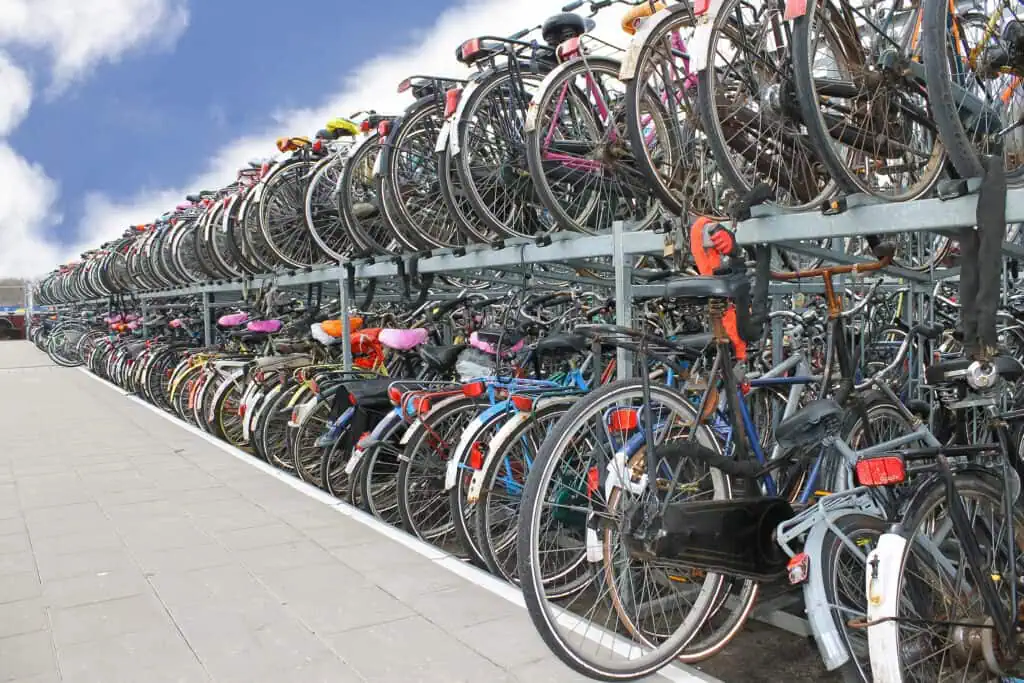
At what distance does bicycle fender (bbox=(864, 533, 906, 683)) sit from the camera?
1.84 m

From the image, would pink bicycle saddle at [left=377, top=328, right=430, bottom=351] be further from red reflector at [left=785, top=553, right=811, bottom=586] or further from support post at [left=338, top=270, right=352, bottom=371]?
red reflector at [left=785, top=553, right=811, bottom=586]

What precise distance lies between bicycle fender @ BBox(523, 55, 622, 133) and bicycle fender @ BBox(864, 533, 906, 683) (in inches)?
83.9

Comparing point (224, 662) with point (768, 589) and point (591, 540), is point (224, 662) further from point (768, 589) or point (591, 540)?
point (768, 589)

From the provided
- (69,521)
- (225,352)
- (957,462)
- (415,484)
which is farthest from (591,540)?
(225,352)

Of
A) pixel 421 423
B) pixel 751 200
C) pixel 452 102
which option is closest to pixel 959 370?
pixel 751 200

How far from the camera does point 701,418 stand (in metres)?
2.43

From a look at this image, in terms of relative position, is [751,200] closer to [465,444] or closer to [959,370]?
[959,370]

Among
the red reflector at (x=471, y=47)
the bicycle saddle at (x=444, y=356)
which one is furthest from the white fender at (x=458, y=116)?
the bicycle saddle at (x=444, y=356)

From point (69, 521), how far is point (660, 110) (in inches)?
140

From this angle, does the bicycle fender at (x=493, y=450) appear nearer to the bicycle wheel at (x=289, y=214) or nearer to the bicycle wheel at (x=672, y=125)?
the bicycle wheel at (x=672, y=125)

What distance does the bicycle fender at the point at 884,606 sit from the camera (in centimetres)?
184

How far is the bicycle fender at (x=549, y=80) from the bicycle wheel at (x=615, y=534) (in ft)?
4.53

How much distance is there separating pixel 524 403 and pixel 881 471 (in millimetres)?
1516

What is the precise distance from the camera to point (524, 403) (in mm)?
3250
